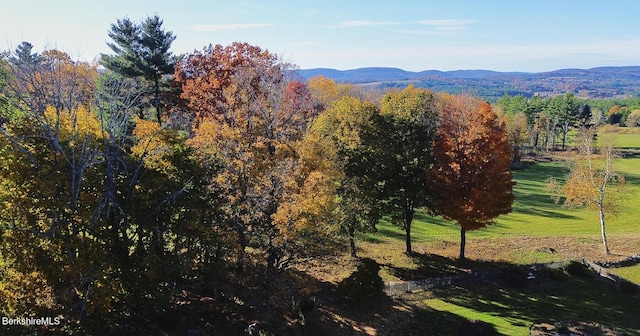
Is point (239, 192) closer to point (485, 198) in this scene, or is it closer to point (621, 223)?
point (485, 198)

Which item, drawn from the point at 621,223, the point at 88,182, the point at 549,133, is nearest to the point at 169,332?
the point at 88,182

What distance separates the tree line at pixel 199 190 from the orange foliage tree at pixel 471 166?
0.08 metres

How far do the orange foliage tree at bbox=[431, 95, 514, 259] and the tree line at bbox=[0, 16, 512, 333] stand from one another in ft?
0.27

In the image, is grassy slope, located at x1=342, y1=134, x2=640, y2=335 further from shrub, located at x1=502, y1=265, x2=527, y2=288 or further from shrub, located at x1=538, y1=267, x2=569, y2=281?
shrub, located at x1=502, y1=265, x2=527, y2=288

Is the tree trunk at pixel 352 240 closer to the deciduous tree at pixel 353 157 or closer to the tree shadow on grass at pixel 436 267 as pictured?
the deciduous tree at pixel 353 157

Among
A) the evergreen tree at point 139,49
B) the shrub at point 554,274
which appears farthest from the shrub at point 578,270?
the evergreen tree at point 139,49

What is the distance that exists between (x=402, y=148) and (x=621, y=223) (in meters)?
28.7

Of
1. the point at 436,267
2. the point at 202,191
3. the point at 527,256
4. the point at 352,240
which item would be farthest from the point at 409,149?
the point at 202,191

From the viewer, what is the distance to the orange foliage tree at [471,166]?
25328 millimetres

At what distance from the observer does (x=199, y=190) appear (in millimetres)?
18953

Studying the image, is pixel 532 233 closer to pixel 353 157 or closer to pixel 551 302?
pixel 551 302

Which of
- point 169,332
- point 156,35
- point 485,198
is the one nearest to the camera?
point 169,332

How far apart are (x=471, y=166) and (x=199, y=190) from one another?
53.0ft

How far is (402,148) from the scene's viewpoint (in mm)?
28188
